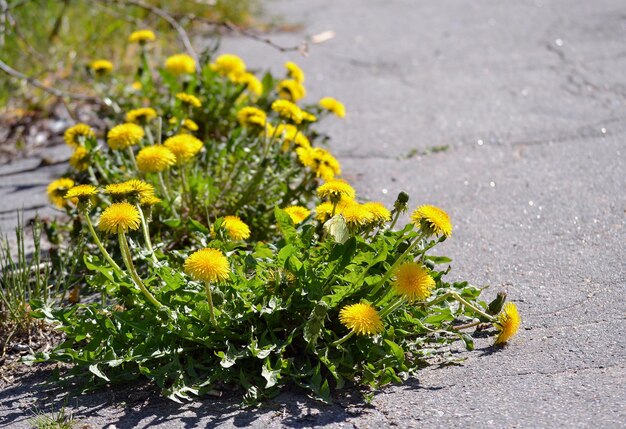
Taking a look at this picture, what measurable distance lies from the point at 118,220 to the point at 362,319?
742mm

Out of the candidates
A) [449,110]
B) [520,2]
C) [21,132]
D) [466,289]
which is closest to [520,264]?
[466,289]

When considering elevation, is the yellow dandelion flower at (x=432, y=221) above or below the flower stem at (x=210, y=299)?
above

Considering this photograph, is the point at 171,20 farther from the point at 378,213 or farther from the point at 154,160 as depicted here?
the point at 378,213

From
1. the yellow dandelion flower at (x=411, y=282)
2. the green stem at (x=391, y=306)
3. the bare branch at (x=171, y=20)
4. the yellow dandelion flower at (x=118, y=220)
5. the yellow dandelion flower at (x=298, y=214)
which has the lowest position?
the green stem at (x=391, y=306)

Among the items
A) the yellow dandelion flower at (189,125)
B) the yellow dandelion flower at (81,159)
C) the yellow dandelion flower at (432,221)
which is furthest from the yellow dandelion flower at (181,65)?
the yellow dandelion flower at (432,221)

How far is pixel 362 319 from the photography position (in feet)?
7.75

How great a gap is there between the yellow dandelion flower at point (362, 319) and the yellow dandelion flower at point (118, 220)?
655 mm

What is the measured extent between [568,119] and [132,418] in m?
3.18

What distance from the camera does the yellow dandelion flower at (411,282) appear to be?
2.35 m

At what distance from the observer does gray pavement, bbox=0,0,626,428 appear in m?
2.39

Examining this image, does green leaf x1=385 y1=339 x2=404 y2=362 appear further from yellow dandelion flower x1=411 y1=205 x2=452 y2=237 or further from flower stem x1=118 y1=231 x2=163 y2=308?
flower stem x1=118 y1=231 x2=163 y2=308

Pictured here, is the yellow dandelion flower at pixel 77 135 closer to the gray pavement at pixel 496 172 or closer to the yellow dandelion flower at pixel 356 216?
the gray pavement at pixel 496 172

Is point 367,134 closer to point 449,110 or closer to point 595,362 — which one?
point 449,110

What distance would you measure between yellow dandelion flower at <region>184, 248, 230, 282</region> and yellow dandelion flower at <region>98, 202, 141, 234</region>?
0.23 meters
